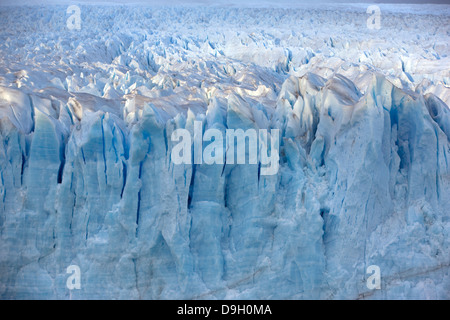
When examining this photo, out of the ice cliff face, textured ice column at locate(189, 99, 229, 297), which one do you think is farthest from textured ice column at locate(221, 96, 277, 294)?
textured ice column at locate(189, 99, 229, 297)

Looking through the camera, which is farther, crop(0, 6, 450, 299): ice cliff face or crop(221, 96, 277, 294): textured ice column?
crop(221, 96, 277, 294): textured ice column

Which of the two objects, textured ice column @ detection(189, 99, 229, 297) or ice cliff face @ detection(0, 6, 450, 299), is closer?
ice cliff face @ detection(0, 6, 450, 299)

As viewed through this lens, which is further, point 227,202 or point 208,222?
point 227,202

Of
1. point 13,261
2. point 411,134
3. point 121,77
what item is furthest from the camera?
point 121,77

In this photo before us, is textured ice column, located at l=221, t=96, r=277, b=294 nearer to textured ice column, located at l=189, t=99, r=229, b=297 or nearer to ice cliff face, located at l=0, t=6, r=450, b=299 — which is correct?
ice cliff face, located at l=0, t=6, r=450, b=299

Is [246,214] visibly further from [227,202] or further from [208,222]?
[208,222]

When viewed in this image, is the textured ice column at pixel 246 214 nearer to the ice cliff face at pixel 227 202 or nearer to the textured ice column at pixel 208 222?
the ice cliff face at pixel 227 202

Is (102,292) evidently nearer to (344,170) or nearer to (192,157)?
(192,157)

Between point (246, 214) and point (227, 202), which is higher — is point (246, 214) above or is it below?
below

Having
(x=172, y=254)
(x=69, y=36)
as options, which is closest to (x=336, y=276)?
(x=172, y=254)

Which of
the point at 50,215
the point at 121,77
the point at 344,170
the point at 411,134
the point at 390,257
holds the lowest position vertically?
the point at 390,257

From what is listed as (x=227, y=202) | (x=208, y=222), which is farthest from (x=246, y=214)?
(x=208, y=222)
